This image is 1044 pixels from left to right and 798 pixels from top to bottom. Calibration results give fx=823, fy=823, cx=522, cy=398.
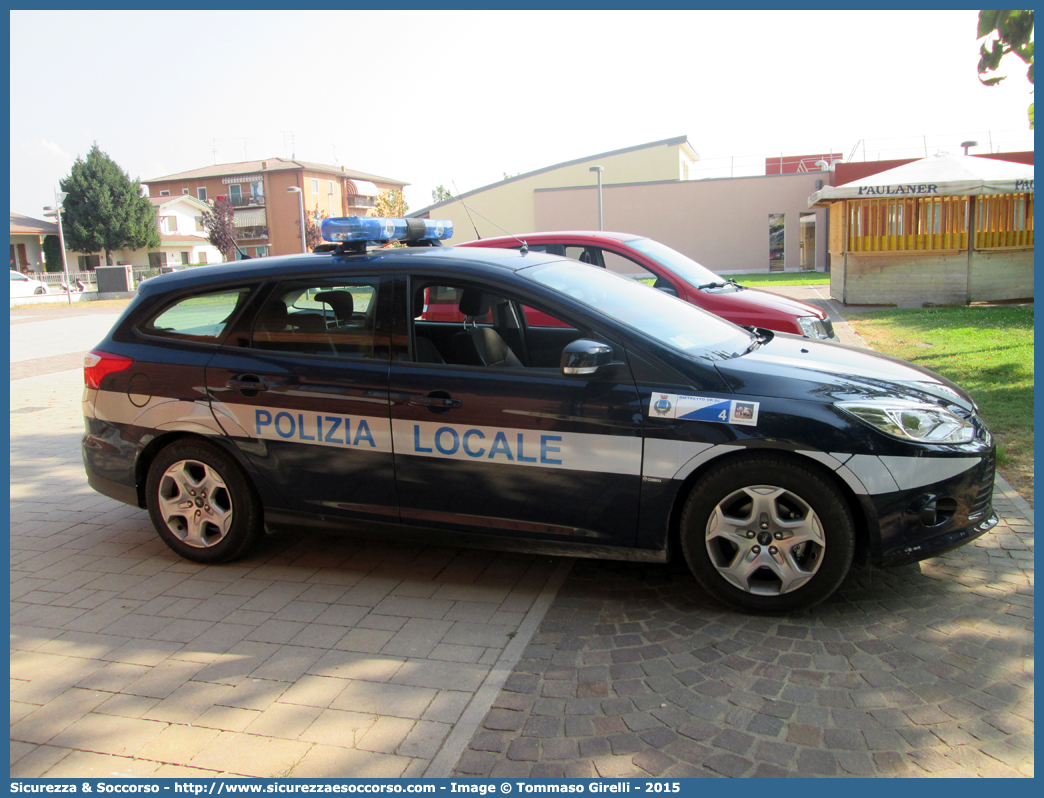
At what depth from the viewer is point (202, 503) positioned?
4527 mm

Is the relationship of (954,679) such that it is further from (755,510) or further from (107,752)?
(107,752)

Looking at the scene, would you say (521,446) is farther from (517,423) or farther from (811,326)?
(811,326)

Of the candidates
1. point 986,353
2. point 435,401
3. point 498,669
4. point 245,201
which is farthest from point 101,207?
point 498,669

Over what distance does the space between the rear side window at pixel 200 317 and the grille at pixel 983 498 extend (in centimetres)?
374

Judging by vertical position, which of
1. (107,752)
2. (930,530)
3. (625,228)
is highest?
(625,228)

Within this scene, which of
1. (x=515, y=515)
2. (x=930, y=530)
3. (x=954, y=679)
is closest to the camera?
(x=954, y=679)

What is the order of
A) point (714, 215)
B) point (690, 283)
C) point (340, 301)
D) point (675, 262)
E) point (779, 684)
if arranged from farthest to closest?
point (714, 215) → point (675, 262) → point (690, 283) → point (340, 301) → point (779, 684)

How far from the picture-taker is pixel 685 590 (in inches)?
159

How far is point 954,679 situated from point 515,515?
1.93 m

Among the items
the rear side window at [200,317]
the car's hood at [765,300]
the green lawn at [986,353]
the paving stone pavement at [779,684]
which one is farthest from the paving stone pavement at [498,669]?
the car's hood at [765,300]

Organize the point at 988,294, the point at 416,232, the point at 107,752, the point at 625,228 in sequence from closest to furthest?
the point at 107,752
the point at 416,232
the point at 988,294
the point at 625,228

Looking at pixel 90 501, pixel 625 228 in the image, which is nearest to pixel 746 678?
pixel 90 501

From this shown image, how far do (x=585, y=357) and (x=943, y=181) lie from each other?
47.8 ft

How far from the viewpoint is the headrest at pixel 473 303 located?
429cm
